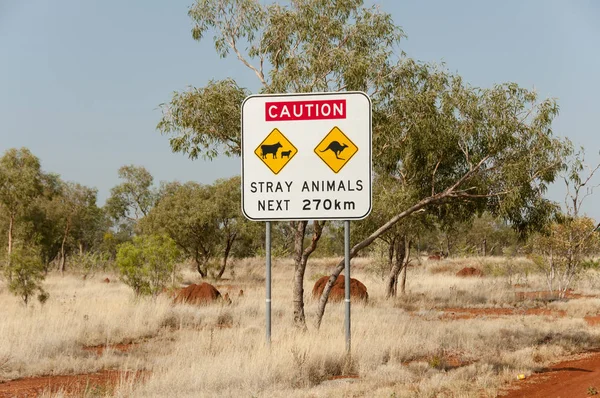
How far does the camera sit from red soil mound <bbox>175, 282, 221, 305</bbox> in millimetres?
20797

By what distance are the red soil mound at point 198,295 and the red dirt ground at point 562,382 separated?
12.0m

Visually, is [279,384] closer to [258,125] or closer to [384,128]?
[258,125]

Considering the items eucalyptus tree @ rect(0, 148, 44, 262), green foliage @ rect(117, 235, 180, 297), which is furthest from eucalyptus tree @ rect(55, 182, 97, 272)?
green foliage @ rect(117, 235, 180, 297)

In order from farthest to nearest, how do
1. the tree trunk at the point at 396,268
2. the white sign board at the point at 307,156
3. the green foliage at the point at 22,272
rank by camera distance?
1. the tree trunk at the point at 396,268
2. the green foliage at the point at 22,272
3. the white sign board at the point at 307,156

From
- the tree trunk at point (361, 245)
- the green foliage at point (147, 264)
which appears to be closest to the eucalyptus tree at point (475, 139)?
the tree trunk at point (361, 245)

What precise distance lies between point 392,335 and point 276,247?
40.1 metres

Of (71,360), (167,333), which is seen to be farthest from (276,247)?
(71,360)

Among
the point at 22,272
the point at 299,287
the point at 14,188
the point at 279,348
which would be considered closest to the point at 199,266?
the point at 14,188

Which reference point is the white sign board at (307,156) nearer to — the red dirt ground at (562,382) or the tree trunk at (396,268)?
the red dirt ground at (562,382)

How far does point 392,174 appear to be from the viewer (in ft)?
67.4

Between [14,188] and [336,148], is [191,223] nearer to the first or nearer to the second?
[14,188]

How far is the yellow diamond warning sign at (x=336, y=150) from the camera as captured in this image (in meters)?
10.4

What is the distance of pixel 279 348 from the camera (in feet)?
34.2

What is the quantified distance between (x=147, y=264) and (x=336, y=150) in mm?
13844
